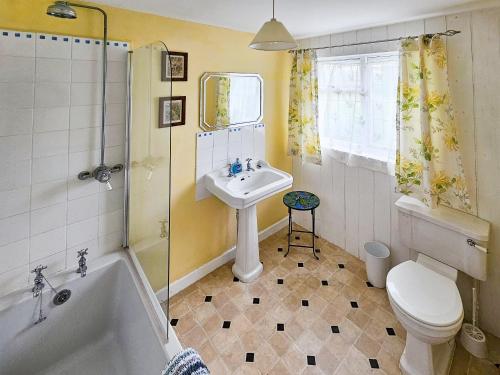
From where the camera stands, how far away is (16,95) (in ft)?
4.73

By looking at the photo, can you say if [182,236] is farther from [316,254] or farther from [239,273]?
[316,254]

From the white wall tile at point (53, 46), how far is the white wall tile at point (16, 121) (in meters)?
0.33

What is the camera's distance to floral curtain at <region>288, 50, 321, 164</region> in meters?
2.70

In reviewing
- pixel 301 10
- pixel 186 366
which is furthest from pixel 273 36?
pixel 186 366

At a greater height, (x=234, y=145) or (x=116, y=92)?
(x=116, y=92)

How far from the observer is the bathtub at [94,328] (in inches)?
58.8

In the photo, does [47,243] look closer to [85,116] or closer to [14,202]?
[14,202]

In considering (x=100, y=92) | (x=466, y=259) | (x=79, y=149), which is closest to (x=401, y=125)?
(x=466, y=259)

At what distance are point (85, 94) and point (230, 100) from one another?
3.90ft

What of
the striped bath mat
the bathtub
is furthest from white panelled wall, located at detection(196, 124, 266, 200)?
the striped bath mat

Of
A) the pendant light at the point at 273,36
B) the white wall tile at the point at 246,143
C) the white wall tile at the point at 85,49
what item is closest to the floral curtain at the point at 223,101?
the white wall tile at the point at 246,143

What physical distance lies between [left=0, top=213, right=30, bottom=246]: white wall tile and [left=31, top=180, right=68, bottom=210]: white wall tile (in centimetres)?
9

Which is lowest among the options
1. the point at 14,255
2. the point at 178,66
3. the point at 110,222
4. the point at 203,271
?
the point at 203,271

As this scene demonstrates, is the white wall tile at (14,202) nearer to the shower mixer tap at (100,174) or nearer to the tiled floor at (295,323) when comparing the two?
the shower mixer tap at (100,174)
